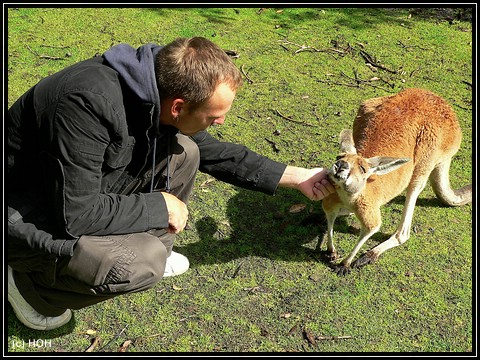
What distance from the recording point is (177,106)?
2414mm

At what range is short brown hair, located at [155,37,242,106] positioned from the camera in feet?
7.64

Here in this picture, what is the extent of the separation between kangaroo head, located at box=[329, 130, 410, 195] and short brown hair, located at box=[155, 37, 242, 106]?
0.91m

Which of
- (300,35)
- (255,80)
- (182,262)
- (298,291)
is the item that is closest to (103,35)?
(255,80)

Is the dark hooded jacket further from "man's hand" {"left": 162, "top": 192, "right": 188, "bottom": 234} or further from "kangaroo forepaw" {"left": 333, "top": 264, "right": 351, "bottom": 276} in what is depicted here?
"kangaroo forepaw" {"left": 333, "top": 264, "right": 351, "bottom": 276}

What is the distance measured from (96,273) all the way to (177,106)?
0.79 metres

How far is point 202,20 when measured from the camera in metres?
5.75

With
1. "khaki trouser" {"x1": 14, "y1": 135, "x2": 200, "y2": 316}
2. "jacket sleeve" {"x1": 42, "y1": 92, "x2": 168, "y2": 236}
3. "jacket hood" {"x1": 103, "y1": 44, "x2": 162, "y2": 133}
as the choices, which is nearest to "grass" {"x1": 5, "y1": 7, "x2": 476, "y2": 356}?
"khaki trouser" {"x1": 14, "y1": 135, "x2": 200, "y2": 316}

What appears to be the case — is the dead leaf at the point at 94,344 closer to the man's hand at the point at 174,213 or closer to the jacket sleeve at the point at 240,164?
the man's hand at the point at 174,213

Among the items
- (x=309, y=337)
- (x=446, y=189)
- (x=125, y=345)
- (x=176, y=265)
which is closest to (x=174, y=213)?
(x=176, y=265)

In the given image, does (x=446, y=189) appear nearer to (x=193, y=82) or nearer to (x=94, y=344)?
(x=193, y=82)

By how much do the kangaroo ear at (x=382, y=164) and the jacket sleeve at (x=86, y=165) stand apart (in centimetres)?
134

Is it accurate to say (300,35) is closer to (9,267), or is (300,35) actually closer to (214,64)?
(214,64)

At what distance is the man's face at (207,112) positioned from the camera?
95.6 inches

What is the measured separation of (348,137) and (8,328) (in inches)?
81.0
